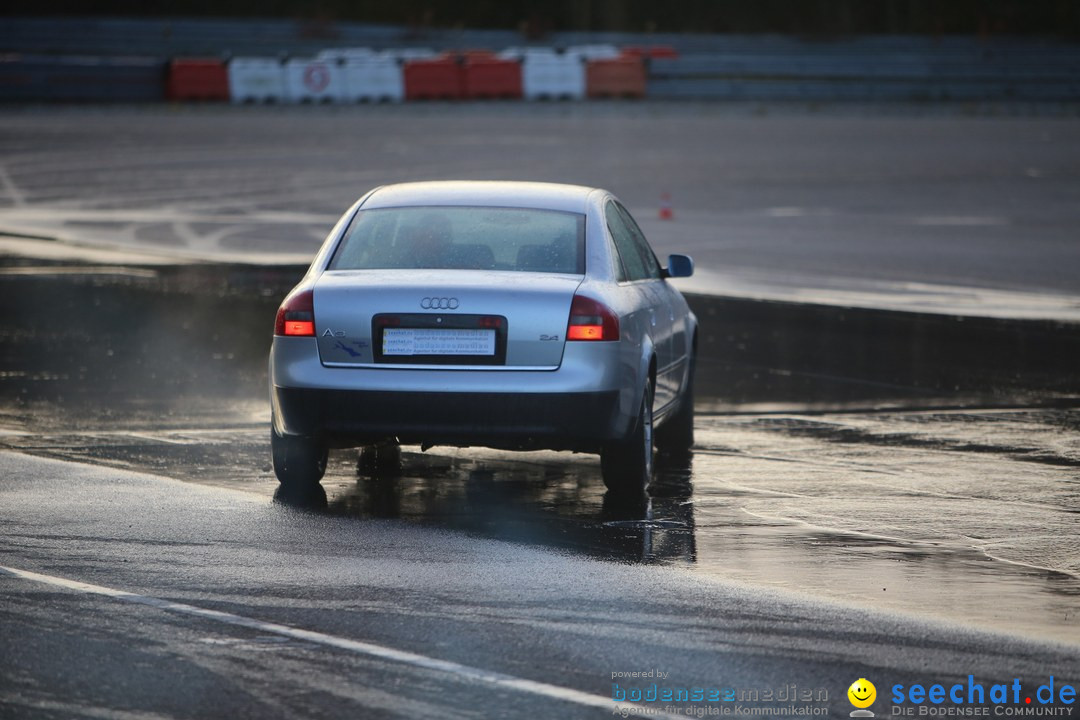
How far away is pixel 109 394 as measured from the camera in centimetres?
1147

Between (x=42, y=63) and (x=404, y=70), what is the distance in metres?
10.2

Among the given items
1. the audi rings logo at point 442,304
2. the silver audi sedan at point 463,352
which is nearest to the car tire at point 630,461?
the silver audi sedan at point 463,352

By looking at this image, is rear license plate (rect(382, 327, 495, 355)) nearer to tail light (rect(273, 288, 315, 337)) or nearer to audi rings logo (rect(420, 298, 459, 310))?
audi rings logo (rect(420, 298, 459, 310))

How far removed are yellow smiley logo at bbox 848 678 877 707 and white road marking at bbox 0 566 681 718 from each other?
0.56 m

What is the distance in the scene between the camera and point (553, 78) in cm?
5391

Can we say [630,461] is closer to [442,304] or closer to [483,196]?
[442,304]

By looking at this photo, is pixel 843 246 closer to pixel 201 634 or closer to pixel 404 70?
pixel 201 634

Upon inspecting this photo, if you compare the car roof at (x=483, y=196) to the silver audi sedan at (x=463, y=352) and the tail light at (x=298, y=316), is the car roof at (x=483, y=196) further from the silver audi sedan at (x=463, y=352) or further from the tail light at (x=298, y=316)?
the tail light at (x=298, y=316)

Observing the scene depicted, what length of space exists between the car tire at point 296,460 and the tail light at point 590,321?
4.22ft

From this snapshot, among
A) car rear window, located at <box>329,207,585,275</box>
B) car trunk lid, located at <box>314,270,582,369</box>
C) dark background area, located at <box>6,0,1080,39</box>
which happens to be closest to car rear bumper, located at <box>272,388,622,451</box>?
car trunk lid, located at <box>314,270,582,369</box>

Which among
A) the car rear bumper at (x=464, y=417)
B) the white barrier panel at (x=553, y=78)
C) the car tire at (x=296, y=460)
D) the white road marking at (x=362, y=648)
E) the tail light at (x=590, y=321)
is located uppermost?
the tail light at (x=590, y=321)

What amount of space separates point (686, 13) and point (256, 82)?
3579 centimetres

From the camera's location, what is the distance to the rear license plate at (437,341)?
7934 millimetres

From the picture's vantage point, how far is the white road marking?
524 centimetres
